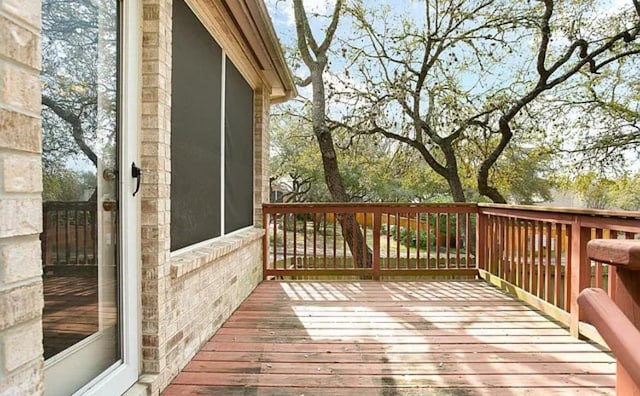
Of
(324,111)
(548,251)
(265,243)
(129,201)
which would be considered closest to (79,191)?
(129,201)

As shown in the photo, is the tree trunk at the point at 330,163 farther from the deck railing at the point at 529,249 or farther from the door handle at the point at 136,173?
the door handle at the point at 136,173

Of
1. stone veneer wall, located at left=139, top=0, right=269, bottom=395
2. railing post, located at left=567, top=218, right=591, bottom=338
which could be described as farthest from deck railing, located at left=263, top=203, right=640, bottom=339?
stone veneer wall, located at left=139, top=0, right=269, bottom=395

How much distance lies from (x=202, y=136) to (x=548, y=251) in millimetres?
3205

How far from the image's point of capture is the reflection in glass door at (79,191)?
1374mm

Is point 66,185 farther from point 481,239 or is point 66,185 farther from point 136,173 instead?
point 481,239

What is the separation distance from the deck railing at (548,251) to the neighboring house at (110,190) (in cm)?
229

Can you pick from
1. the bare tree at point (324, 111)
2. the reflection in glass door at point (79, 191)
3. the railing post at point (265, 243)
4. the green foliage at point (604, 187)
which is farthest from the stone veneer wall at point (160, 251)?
the green foliage at point (604, 187)

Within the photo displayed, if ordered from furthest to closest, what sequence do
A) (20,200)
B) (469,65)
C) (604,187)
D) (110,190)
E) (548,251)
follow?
1. (604,187)
2. (469,65)
3. (548,251)
4. (110,190)
5. (20,200)

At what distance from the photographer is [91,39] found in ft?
5.27

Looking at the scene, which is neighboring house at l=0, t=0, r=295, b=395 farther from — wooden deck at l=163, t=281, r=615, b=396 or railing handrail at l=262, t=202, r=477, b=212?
railing handrail at l=262, t=202, r=477, b=212

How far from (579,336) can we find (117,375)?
10.1 feet

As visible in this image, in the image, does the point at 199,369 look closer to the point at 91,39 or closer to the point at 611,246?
the point at 91,39

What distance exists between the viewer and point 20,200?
960mm

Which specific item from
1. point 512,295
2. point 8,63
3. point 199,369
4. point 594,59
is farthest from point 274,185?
point 8,63
